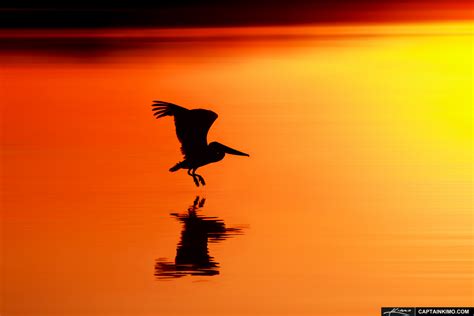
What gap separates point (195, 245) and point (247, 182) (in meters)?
1.71

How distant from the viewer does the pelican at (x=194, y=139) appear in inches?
316

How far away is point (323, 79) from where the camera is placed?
39.6ft

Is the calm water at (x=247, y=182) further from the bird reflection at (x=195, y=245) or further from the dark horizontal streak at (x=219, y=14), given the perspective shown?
the dark horizontal streak at (x=219, y=14)

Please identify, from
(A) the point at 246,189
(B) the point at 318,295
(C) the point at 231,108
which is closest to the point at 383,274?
(B) the point at 318,295

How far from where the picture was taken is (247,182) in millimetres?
8102

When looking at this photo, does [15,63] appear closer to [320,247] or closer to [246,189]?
[246,189]

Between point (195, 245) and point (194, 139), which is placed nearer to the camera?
point (195, 245)

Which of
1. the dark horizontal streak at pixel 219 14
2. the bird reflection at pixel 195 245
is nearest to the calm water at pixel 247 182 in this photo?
the bird reflection at pixel 195 245

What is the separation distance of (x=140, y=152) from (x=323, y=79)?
11.8 feet
